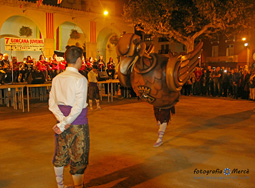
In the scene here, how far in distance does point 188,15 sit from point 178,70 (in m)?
13.5

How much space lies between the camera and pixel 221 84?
15438mm

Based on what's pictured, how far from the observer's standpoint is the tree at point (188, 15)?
51.4 feet

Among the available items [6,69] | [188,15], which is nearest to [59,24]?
[6,69]

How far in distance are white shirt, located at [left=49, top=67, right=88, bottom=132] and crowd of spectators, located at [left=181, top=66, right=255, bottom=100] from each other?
40.2 feet

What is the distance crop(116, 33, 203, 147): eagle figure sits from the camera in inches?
183

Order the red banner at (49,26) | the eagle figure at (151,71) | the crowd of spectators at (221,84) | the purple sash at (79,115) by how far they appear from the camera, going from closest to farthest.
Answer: the purple sash at (79,115)
the eagle figure at (151,71)
the crowd of spectators at (221,84)
the red banner at (49,26)

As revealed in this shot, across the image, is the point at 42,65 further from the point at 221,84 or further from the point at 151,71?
the point at 151,71

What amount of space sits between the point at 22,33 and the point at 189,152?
1582cm

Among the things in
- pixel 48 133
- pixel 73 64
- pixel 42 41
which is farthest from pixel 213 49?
pixel 73 64

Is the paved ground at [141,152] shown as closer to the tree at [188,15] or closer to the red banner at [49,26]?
the tree at [188,15]

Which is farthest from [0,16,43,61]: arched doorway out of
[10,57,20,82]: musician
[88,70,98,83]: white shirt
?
[88,70,98,83]: white shirt

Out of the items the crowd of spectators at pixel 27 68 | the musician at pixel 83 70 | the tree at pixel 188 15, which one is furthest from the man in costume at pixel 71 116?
the tree at pixel 188 15

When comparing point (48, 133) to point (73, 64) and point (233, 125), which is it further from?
point (233, 125)

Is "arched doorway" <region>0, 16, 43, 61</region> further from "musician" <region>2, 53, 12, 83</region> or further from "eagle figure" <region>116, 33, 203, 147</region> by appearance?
"eagle figure" <region>116, 33, 203, 147</region>
